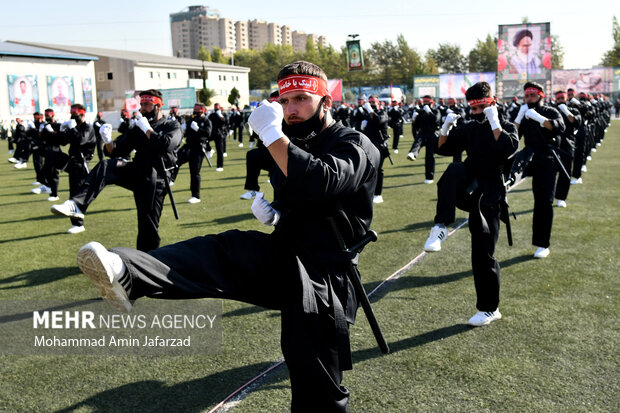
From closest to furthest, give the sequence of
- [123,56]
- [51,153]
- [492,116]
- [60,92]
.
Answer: [492,116] → [51,153] → [60,92] → [123,56]

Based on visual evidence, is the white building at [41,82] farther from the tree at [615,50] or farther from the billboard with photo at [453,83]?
the tree at [615,50]

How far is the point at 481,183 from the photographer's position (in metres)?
5.61

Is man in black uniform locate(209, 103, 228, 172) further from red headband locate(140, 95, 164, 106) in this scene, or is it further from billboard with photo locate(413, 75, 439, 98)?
billboard with photo locate(413, 75, 439, 98)

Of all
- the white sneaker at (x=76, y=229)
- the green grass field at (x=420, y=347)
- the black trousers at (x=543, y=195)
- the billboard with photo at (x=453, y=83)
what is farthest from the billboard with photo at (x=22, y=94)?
the black trousers at (x=543, y=195)

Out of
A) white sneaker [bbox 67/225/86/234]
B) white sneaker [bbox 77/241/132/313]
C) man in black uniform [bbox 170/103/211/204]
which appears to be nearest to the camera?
white sneaker [bbox 77/241/132/313]

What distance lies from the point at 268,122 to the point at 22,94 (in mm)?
53408

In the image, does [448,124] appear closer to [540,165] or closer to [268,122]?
A: [540,165]

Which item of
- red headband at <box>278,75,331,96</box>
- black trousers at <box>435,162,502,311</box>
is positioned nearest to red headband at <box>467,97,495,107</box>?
black trousers at <box>435,162,502,311</box>

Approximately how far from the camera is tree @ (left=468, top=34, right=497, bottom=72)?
317 ft

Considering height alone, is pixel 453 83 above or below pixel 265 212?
above

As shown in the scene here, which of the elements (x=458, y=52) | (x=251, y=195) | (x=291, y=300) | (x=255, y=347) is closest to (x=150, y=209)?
(x=255, y=347)

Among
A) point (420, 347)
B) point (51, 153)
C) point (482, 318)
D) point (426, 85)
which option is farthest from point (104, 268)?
point (426, 85)

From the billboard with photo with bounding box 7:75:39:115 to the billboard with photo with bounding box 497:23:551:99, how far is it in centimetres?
4080

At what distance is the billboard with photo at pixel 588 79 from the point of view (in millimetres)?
62438
